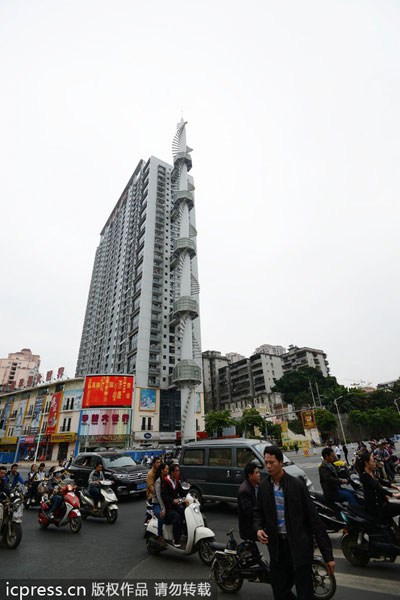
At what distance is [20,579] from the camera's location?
4996mm

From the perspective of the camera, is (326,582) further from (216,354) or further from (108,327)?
(216,354)

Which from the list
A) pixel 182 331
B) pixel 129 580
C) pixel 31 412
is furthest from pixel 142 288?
pixel 129 580

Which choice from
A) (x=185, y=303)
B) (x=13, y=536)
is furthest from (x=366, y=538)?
(x=185, y=303)

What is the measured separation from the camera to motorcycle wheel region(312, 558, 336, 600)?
3967 mm

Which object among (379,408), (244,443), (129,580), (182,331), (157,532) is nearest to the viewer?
(129,580)

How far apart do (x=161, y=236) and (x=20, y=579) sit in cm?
6395

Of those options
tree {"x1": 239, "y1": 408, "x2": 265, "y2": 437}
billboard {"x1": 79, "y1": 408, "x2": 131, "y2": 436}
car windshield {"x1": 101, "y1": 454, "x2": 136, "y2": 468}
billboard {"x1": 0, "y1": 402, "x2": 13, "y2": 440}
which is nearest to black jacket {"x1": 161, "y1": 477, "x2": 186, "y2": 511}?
car windshield {"x1": 101, "y1": 454, "x2": 136, "y2": 468}

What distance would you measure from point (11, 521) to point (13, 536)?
0.31 m

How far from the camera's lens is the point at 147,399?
4769 cm

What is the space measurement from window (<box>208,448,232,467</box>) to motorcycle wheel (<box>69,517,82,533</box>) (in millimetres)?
4042

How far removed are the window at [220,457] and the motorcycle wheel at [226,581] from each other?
5.02 metres

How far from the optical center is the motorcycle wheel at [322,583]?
3.97m

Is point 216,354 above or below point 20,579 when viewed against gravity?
above

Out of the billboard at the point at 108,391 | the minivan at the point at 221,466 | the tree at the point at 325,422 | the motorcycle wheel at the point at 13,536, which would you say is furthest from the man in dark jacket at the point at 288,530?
the tree at the point at 325,422
